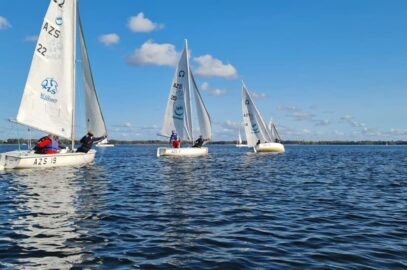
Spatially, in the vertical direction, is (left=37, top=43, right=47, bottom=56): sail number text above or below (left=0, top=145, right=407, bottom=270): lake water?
above

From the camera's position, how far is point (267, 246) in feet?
28.3

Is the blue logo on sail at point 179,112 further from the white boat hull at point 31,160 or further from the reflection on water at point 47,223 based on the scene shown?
the reflection on water at point 47,223

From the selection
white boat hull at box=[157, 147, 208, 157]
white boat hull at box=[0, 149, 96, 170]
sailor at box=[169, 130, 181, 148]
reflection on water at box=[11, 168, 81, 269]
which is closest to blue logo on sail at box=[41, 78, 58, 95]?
white boat hull at box=[0, 149, 96, 170]

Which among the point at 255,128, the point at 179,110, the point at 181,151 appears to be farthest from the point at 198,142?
the point at 255,128

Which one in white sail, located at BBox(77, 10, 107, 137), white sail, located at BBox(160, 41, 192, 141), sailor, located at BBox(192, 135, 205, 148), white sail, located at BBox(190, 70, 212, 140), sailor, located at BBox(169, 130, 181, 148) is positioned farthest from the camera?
white sail, located at BBox(190, 70, 212, 140)

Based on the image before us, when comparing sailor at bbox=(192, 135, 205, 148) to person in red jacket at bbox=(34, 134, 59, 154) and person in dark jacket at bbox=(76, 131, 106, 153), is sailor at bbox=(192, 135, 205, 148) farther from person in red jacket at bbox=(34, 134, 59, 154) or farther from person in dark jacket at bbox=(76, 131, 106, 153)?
person in red jacket at bbox=(34, 134, 59, 154)

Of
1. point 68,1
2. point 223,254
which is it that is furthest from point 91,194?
point 68,1

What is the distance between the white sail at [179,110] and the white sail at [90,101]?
16.1m

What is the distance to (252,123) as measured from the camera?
5588 centimetres

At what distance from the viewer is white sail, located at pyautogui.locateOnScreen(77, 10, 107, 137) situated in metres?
31.1

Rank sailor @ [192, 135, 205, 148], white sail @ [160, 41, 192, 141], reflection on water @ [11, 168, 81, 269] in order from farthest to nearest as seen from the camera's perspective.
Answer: white sail @ [160, 41, 192, 141], sailor @ [192, 135, 205, 148], reflection on water @ [11, 168, 81, 269]

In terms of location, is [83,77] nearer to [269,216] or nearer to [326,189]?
[326,189]

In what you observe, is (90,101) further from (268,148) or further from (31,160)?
(268,148)

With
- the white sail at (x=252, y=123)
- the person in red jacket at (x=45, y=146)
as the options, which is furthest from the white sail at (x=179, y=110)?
the person in red jacket at (x=45, y=146)
